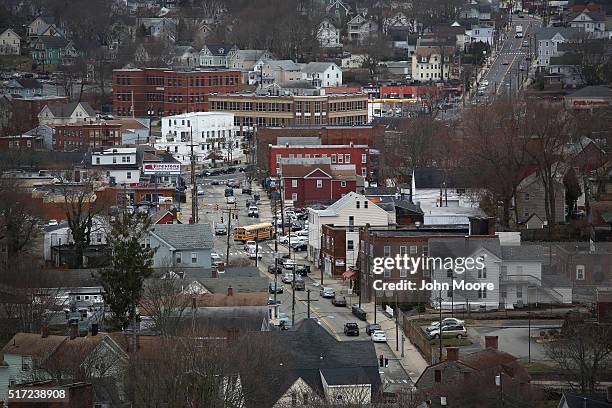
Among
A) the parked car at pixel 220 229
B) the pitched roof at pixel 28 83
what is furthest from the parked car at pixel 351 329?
the pitched roof at pixel 28 83

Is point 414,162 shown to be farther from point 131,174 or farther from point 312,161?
point 131,174

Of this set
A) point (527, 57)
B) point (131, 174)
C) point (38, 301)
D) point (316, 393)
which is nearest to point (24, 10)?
point (527, 57)

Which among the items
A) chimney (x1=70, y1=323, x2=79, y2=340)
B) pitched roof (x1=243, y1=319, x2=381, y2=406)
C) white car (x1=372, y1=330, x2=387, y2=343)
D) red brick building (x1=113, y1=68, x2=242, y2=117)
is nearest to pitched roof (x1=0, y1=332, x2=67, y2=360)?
chimney (x1=70, y1=323, x2=79, y2=340)

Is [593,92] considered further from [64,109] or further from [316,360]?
[316,360]

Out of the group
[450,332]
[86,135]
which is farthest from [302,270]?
[86,135]

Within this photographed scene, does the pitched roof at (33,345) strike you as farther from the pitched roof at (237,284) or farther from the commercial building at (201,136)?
the commercial building at (201,136)
